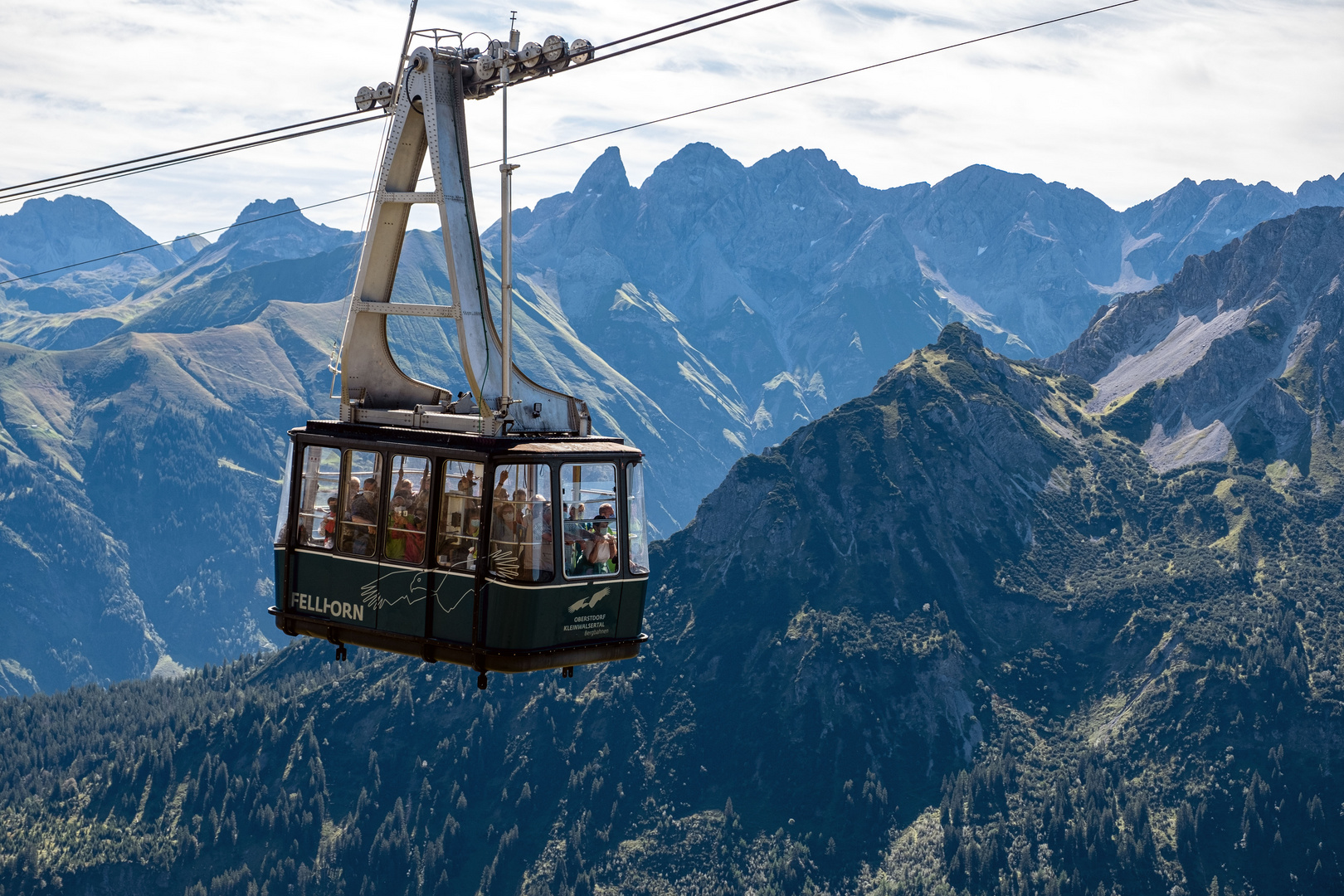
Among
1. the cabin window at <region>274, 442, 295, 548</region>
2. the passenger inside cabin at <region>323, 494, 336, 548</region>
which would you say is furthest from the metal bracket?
the passenger inside cabin at <region>323, 494, 336, 548</region>

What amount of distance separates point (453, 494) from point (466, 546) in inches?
51.7

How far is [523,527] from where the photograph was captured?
32500mm

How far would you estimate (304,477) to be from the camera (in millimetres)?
36688

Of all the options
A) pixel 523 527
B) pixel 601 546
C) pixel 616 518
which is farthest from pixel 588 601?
pixel 523 527

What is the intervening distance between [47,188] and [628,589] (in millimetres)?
25864

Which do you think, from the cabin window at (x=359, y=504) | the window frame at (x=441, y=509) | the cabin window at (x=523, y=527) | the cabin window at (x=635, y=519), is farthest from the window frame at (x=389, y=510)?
the cabin window at (x=635, y=519)

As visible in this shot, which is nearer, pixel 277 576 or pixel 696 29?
pixel 696 29

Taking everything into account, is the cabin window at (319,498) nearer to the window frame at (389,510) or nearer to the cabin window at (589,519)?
the window frame at (389,510)

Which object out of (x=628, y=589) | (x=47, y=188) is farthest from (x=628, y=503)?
(x=47, y=188)

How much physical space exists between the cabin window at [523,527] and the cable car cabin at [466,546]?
0.09ft

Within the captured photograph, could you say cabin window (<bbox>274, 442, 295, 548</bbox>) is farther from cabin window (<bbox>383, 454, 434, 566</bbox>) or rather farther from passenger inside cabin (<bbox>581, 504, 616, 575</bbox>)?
passenger inside cabin (<bbox>581, 504, 616, 575</bbox>)

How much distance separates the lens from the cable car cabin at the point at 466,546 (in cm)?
3231

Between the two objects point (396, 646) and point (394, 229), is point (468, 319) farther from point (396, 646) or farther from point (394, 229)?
point (396, 646)

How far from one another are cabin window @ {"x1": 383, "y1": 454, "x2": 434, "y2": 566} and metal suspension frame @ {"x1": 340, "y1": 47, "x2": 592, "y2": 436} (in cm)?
125
